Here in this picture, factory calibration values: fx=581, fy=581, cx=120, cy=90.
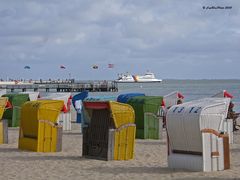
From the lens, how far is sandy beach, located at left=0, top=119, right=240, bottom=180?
10.2 metres

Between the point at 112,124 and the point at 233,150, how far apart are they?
13.0ft

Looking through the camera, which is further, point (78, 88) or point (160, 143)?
point (78, 88)

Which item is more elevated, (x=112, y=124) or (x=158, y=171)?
(x=112, y=124)

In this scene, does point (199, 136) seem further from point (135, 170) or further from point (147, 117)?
point (147, 117)

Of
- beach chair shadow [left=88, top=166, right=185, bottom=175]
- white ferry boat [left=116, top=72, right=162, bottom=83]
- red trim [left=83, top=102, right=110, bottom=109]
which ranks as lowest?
beach chair shadow [left=88, top=166, right=185, bottom=175]

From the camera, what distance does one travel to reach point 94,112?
12891 millimetres

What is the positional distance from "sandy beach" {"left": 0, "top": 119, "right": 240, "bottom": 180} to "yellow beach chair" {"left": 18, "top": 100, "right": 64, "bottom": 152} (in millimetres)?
318

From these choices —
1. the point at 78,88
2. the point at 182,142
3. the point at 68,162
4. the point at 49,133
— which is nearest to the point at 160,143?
the point at 49,133

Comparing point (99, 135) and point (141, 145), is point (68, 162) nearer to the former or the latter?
point (99, 135)

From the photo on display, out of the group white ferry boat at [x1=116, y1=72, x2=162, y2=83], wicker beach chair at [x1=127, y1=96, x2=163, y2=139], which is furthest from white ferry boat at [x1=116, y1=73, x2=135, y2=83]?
wicker beach chair at [x1=127, y1=96, x2=163, y2=139]

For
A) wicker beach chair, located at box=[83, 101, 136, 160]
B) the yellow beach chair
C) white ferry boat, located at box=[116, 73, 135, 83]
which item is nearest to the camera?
wicker beach chair, located at box=[83, 101, 136, 160]

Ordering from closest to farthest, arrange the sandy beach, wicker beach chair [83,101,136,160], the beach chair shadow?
the sandy beach
the beach chair shadow
wicker beach chair [83,101,136,160]

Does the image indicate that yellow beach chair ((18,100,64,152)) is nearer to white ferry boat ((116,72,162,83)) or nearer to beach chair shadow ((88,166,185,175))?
beach chair shadow ((88,166,185,175))

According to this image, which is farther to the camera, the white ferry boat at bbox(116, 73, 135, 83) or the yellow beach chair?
the white ferry boat at bbox(116, 73, 135, 83)
